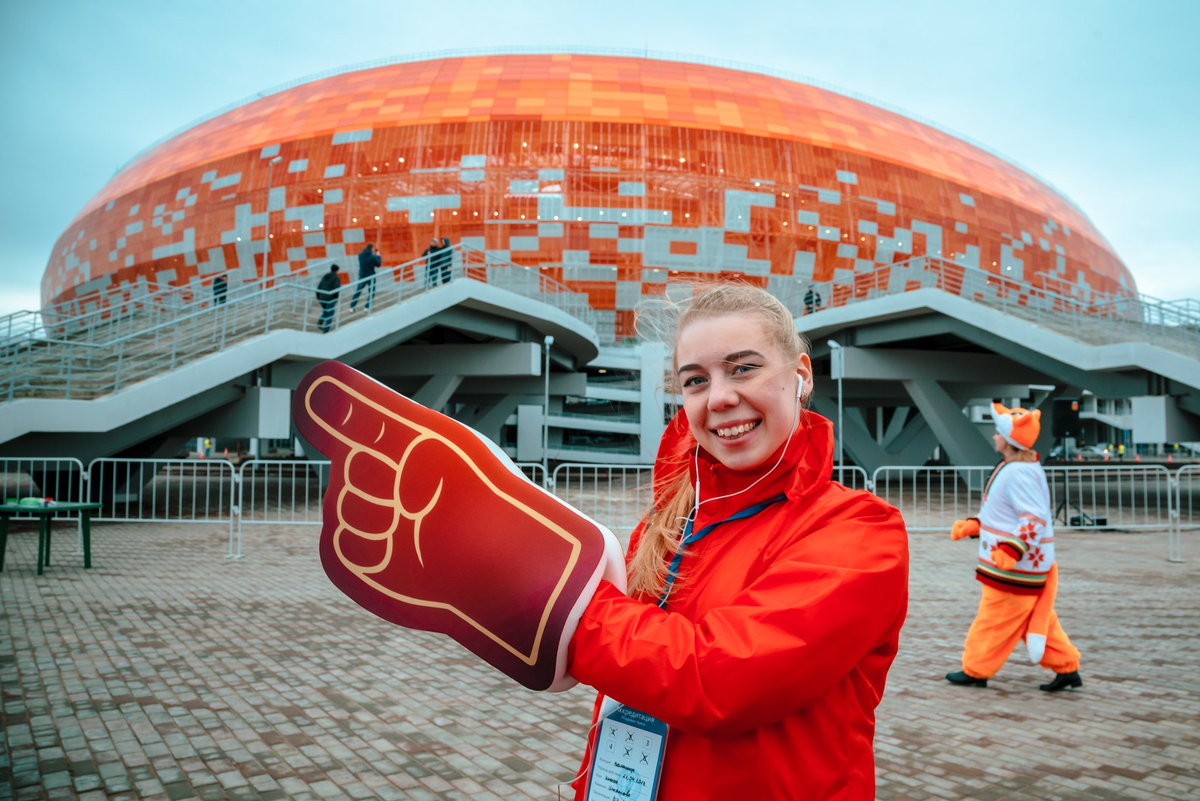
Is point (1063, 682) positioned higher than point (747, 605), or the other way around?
point (747, 605)

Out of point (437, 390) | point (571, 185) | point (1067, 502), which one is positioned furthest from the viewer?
point (571, 185)

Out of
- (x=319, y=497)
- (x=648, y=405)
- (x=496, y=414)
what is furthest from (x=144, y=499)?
(x=648, y=405)

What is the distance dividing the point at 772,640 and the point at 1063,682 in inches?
213

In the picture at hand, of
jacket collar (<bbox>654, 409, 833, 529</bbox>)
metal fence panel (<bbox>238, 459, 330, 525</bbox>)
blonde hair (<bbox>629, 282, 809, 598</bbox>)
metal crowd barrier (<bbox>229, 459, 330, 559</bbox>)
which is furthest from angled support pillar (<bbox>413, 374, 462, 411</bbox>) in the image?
jacket collar (<bbox>654, 409, 833, 529</bbox>)

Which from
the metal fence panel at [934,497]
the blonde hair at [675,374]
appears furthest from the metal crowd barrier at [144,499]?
the blonde hair at [675,374]

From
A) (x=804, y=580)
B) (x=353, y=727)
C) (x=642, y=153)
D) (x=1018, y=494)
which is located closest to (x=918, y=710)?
(x=1018, y=494)

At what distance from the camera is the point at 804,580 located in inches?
50.1

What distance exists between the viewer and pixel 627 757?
1521 millimetres

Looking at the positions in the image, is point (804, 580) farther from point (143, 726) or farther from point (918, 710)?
point (143, 726)

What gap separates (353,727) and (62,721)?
1.77 metres

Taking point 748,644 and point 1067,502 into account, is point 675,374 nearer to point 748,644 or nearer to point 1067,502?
point 748,644

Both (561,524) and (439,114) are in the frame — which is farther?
(439,114)

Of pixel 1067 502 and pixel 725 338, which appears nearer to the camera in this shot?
pixel 725 338

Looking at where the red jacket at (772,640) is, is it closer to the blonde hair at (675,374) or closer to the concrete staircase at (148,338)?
the blonde hair at (675,374)
